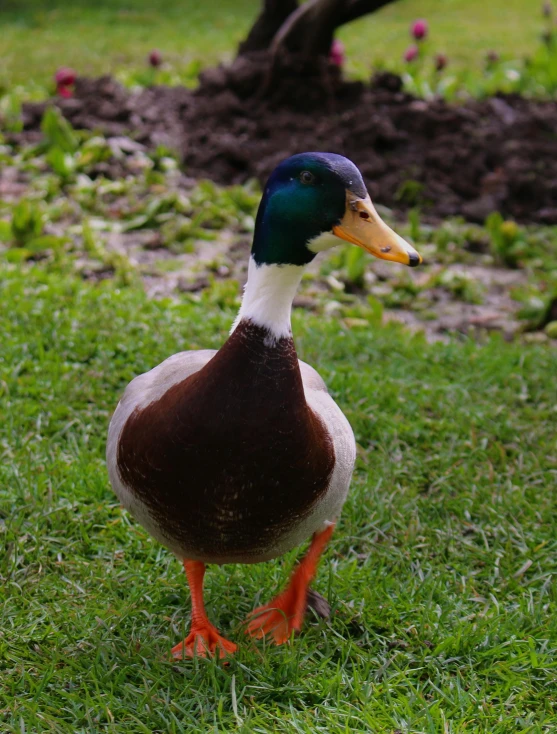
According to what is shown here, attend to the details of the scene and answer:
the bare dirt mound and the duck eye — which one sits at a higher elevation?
the duck eye

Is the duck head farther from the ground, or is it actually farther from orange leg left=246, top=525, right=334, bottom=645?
the ground

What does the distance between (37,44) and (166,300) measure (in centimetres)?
817

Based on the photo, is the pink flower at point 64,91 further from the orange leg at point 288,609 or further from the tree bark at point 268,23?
the orange leg at point 288,609

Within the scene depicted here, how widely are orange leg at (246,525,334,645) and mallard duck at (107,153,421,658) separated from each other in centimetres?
25

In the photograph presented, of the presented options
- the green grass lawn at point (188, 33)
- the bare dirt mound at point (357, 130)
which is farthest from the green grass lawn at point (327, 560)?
the green grass lawn at point (188, 33)

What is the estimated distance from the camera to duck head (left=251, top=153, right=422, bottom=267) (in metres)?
2.12

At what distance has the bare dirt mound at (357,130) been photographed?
6227 millimetres

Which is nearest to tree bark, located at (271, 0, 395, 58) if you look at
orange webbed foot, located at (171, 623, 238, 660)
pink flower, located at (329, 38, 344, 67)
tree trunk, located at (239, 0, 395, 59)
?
tree trunk, located at (239, 0, 395, 59)

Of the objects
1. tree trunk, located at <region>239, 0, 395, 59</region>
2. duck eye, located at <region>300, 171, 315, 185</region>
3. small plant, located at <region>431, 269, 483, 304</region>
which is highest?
duck eye, located at <region>300, 171, 315, 185</region>

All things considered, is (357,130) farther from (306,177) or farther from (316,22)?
(306,177)

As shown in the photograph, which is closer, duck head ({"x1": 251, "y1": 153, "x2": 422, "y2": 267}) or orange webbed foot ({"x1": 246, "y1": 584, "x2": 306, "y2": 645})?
duck head ({"x1": 251, "y1": 153, "x2": 422, "y2": 267})

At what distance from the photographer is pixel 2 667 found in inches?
95.7

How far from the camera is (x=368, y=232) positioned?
6.96 ft

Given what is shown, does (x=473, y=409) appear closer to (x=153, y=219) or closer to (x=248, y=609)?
(x=248, y=609)
